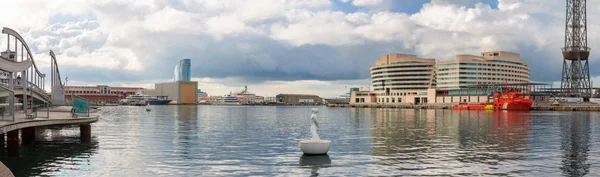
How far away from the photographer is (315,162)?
2798 cm

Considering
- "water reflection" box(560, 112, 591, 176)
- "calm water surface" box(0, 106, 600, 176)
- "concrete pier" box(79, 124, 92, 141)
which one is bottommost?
"water reflection" box(560, 112, 591, 176)

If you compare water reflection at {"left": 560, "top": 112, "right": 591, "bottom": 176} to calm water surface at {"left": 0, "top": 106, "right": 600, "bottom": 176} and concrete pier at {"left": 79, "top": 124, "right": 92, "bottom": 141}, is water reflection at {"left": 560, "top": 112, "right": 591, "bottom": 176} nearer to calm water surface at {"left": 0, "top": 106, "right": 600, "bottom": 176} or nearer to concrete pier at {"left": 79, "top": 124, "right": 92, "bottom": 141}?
calm water surface at {"left": 0, "top": 106, "right": 600, "bottom": 176}

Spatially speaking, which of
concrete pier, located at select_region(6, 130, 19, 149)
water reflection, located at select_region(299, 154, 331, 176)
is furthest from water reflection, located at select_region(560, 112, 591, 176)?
concrete pier, located at select_region(6, 130, 19, 149)

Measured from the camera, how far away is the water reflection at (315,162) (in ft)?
84.2

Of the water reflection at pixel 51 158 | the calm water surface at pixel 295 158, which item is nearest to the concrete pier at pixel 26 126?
the water reflection at pixel 51 158

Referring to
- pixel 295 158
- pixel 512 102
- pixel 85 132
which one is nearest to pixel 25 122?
pixel 85 132

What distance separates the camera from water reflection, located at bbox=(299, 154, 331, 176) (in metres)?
25.7

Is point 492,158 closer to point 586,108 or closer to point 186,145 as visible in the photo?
point 186,145

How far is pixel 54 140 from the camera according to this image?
42.2m

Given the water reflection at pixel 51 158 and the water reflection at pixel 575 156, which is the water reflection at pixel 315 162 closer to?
the water reflection at pixel 51 158

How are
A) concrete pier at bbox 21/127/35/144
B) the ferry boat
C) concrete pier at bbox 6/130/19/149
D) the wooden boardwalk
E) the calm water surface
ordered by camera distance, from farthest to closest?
the ferry boat < concrete pier at bbox 21/127/35/144 < concrete pier at bbox 6/130/19/149 < the wooden boardwalk < the calm water surface

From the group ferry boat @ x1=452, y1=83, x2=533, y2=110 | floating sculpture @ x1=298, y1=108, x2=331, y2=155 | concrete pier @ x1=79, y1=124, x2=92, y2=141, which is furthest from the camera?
ferry boat @ x1=452, y1=83, x2=533, y2=110

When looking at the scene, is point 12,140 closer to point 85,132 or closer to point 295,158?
point 85,132

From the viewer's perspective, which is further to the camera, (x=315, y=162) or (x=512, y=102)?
(x=512, y=102)
